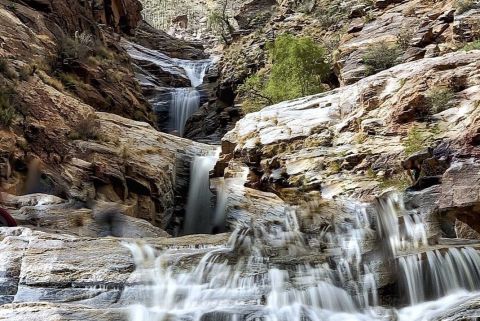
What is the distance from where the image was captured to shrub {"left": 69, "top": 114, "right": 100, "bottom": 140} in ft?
56.1

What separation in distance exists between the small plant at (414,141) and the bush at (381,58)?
9.62 m

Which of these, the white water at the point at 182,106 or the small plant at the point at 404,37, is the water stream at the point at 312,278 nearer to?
the small plant at the point at 404,37

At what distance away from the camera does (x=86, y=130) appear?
17.6 metres

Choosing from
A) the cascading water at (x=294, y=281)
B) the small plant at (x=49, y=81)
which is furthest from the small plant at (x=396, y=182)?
the small plant at (x=49, y=81)

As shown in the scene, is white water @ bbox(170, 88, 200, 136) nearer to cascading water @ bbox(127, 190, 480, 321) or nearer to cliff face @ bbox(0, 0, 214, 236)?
cliff face @ bbox(0, 0, 214, 236)

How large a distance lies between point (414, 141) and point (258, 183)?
5.77 meters

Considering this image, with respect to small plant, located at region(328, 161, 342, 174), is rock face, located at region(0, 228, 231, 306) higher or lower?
lower

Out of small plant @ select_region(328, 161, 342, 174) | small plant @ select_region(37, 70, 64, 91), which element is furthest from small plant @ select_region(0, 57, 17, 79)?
small plant @ select_region(328, 161, 342, 174)

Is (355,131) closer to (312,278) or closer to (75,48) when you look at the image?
(312,278)

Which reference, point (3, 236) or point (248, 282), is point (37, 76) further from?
point (248, 282)

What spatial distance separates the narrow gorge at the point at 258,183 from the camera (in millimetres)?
8188

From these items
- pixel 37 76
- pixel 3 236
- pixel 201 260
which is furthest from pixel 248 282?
pixel 37 76

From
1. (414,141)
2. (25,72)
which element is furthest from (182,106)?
(414,141)

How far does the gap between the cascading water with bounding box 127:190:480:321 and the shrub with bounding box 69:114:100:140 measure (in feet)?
28.7
